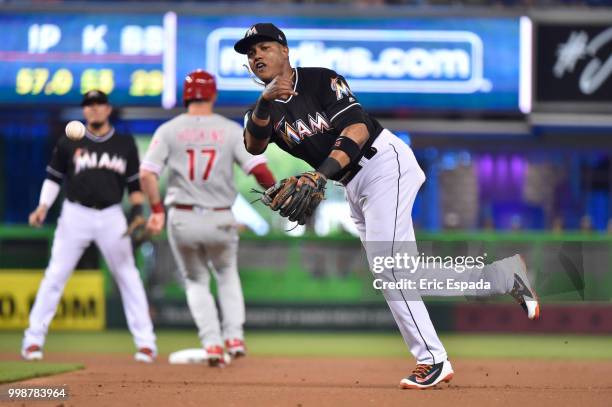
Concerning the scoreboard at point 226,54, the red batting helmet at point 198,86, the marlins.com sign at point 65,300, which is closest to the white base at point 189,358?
the red batting helmet at point 198,86

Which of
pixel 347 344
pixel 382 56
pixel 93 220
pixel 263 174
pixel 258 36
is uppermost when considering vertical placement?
pixel 382 56

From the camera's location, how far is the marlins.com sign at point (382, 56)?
619 inches

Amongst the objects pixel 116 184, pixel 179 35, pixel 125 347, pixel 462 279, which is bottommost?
pixel 125 347

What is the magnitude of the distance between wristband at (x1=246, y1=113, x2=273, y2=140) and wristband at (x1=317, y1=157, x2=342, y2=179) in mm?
490

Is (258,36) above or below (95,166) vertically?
above

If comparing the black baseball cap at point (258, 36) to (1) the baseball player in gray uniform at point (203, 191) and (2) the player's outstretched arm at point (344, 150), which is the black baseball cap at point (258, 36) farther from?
(1) the baseball player in gray uniform at point (203, 191)

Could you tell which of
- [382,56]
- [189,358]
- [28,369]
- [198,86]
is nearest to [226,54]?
[382,56]

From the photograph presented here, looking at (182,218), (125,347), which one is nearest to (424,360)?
(182,218)

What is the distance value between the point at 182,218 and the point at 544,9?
8.18 meters

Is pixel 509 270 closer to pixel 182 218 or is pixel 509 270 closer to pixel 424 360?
pixel 424 360

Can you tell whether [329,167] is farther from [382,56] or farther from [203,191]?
[382,56]

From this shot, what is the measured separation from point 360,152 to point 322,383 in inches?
72.6

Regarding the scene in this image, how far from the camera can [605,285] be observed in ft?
47.4

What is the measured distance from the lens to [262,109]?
6.72m
